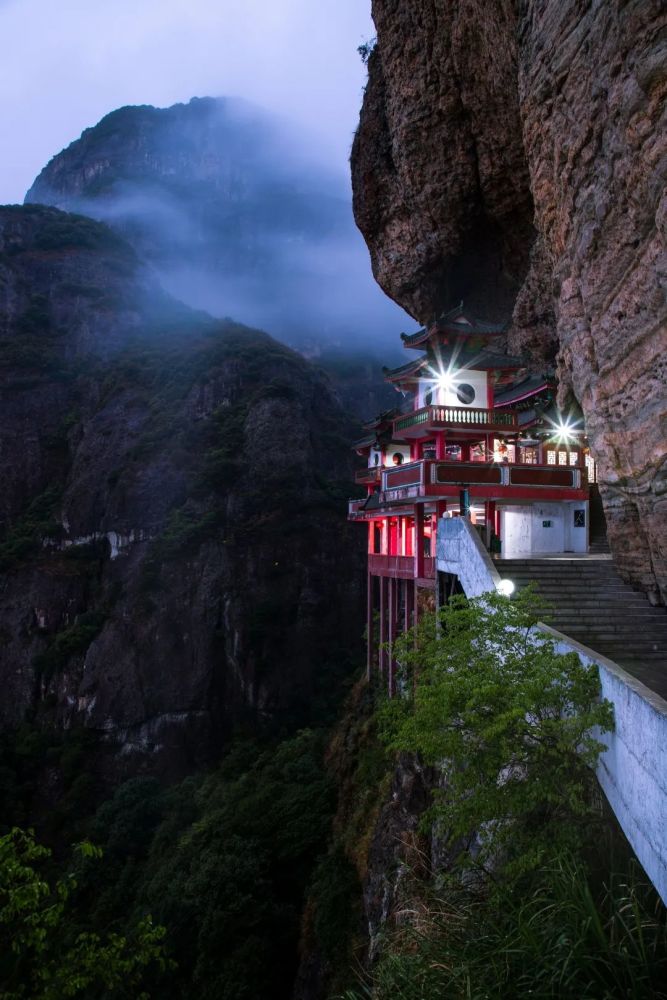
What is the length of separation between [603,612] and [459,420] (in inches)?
357

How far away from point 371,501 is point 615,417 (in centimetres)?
1359

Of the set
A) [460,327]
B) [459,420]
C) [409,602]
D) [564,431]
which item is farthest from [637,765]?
[564,431]

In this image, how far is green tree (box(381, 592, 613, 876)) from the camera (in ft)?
17.9

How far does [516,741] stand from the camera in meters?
5.62

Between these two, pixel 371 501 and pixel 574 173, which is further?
pixel 371 501

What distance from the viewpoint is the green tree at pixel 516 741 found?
544cm

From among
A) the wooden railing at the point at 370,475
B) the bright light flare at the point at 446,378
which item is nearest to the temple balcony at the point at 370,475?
the wooden railing at the point at 370,475

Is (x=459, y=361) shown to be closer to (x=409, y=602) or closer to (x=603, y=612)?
(x=409, y=602)

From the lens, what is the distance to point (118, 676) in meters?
35.6

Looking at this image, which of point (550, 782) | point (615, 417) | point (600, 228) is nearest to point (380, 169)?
point (600, 228)

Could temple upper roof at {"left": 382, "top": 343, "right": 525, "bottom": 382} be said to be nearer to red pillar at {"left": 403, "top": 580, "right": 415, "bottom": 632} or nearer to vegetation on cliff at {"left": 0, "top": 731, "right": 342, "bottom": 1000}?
red pillar at {"left": 403, "top": 580, "right": 415, "bottom": 632}

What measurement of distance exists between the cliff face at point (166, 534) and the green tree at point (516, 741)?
31946mm

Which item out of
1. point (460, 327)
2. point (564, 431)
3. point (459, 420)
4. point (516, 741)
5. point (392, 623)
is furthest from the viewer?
point (564, 431)

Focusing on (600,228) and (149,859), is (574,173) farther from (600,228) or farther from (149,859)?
(149,859)
